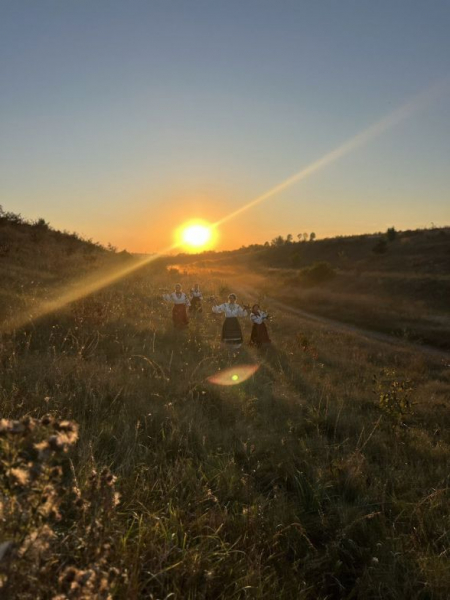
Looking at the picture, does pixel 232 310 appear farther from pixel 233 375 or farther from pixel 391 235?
pixel 391 235

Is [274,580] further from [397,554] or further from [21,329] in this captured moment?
[21,329]

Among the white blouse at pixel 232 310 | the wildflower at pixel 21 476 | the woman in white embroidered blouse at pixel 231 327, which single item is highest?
the wildflower at pixel 21 476

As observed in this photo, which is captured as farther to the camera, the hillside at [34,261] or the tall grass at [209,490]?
the hillside at [34,261]

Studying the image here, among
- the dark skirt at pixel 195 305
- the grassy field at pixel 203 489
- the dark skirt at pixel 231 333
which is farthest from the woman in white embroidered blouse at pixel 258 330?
the grassy field at pixel 203 489

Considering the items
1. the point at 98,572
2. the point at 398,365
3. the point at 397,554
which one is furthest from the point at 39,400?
the point at 398,365

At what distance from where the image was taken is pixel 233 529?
2.89m

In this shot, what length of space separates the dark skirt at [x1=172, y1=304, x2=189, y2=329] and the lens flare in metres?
4.57

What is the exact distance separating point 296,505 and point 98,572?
2.37 meters

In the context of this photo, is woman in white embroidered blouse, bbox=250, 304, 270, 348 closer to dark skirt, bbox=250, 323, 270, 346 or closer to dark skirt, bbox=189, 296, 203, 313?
dark skirt, bbox=250, 323, 270, 346

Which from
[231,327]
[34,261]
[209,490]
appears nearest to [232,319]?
[231,327]

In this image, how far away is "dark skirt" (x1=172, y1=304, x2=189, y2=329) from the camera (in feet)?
42.2

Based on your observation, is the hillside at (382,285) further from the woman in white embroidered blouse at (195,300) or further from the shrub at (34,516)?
the shrub at (34,516)

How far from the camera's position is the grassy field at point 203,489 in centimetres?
151

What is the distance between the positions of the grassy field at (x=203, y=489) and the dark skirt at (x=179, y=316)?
552cm
